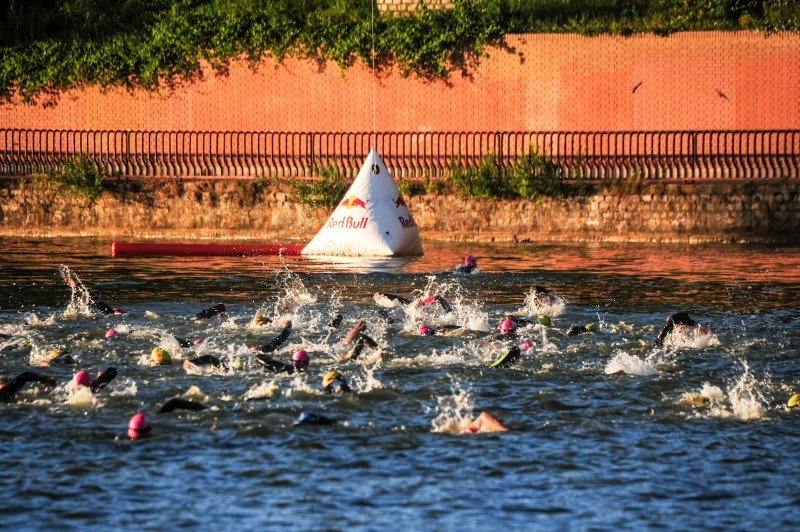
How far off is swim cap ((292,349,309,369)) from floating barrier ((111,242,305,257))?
11.1 metres

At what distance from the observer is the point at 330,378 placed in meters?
10.7

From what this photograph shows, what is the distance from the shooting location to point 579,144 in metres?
26.6

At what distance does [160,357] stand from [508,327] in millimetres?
3595

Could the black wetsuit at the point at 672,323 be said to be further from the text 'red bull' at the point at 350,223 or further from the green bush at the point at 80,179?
the green bush at the point at 80,179

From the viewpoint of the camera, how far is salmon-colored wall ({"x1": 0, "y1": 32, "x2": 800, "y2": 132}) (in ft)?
94.5

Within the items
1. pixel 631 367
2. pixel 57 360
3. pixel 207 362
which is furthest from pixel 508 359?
pixel 57 360

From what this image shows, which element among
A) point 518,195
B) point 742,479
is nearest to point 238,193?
point 518,195

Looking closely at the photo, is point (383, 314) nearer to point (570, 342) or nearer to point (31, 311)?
point (570, 342)

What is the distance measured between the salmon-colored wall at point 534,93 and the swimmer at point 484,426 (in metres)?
20.6

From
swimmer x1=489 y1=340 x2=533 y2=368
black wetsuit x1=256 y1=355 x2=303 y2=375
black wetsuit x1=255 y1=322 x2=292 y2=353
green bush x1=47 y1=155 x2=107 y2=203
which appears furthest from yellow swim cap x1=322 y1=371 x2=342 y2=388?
green bush x1=47 y1=155 x2=107 y2=203

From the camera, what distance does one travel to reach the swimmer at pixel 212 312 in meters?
14.6

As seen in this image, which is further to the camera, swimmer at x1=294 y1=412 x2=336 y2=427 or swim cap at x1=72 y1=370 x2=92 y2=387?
swim cap at x1=72 y1=370 x2=92 y2=387

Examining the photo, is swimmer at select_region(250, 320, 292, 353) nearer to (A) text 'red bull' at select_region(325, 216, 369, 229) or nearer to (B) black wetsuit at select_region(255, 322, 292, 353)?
(B) black wetsuit at select_region(255, 322, 292, 353)

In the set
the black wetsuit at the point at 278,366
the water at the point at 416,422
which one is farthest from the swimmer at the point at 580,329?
the black wetsuit at the point at 278,366
